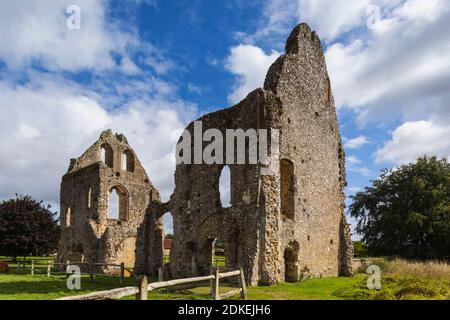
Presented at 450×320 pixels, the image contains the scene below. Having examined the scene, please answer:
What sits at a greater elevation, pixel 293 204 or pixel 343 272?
pixel 293 204

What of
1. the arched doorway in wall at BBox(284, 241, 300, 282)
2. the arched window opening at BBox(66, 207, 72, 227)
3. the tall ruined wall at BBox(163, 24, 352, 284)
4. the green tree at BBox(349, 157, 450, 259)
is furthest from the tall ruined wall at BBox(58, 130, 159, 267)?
the green tree at BBox(349, 157, 450, 259)

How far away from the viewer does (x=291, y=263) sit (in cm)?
1917

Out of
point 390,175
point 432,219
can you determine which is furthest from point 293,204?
point 390,175

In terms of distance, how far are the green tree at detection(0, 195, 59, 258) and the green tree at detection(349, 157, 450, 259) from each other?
25939mm

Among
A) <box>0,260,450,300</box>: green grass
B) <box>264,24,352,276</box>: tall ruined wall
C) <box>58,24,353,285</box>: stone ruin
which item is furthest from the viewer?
<box>264,24,352,276</box>: tall ruined wall

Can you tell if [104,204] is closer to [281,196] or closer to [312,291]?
[281,196]

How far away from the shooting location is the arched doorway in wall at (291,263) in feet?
61.8

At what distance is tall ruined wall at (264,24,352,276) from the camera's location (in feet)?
Answer: 64.4

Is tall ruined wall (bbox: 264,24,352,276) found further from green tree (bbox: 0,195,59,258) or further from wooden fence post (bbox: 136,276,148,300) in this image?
green tree (bbox: 0,195,59,258)

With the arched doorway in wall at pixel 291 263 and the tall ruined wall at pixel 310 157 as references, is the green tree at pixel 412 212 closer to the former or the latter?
the tall ruined wall at pixel 310 157
